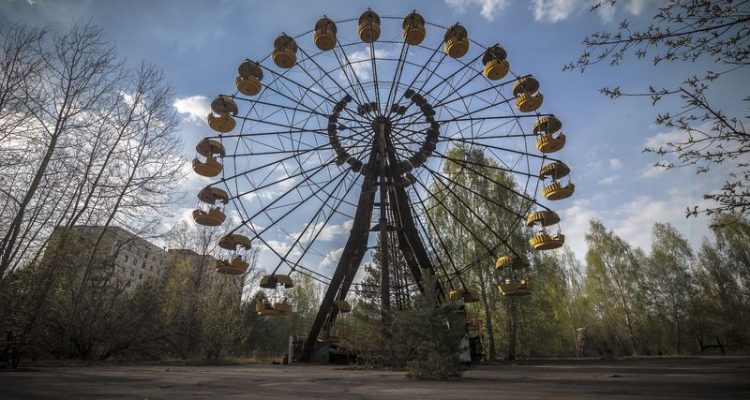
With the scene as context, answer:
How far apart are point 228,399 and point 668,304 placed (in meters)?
37.5

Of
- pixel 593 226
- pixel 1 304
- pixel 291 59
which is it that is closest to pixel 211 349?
pixel 1 304

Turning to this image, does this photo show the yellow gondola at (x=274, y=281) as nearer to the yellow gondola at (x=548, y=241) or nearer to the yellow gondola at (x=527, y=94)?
the yellow gondola at (x=548, y=241)

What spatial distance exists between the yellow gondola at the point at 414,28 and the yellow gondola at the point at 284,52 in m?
4.32

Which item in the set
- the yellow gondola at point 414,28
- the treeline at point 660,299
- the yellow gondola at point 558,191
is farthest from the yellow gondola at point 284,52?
the treeline at point 660,299

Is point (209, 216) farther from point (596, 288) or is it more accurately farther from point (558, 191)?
point (596, 288)

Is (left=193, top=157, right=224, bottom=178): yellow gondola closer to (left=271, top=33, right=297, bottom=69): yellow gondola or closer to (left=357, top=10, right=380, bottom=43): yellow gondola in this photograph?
(left=271, top=33, right=297, bottom=69): yellow gondola

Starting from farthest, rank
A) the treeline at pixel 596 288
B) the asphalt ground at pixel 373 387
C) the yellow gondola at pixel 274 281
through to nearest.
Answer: the treeline at pixel 596 288 < the yellow gondola at pixel 274 281 < the asphalt ground at pixel 373 387

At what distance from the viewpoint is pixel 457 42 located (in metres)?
12.5

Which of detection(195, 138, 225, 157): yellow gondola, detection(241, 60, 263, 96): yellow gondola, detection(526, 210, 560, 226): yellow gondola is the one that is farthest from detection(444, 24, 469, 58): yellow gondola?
detection(195, 138, 225, 157): yellow gondola

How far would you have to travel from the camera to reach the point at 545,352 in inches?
931

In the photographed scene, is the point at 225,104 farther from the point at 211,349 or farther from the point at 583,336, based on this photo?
the point at 583,336

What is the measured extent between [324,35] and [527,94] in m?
7.73

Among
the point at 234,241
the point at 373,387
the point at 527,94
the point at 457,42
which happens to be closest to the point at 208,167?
the point at 234,241

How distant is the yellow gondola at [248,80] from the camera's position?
1391cm
